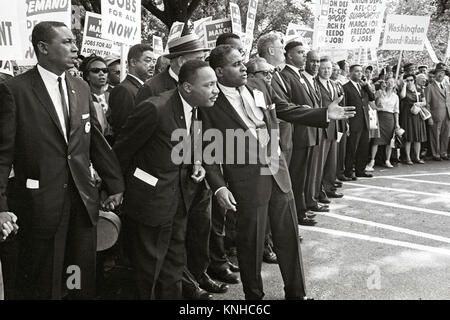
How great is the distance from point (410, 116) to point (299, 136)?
19.2 feet

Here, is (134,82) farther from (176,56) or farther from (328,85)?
(328,85)

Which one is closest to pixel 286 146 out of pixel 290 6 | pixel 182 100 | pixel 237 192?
pixel 237 192

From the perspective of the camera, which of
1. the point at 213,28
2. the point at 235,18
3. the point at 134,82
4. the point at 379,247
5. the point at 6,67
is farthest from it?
the point at 213,28

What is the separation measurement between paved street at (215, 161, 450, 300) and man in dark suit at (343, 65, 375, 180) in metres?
0.99

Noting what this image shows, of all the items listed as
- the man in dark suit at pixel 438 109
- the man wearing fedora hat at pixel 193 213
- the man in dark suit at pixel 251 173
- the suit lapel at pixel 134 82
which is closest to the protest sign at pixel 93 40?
the suit lapel at pixel 134 82

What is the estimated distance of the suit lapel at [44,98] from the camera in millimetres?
3179

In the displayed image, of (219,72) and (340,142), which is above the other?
(219,72)

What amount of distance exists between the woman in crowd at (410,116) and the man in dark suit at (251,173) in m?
8.17

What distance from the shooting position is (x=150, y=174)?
3572mm

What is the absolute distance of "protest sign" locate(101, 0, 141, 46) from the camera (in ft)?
18.8

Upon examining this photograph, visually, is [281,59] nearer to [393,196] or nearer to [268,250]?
[268,250]

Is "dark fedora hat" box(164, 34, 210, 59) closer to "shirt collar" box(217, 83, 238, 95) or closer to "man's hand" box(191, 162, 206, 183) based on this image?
"shirt collar" box(217, 83, 238, 95)

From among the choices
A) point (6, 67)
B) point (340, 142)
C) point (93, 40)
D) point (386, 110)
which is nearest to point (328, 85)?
point (340, 142)

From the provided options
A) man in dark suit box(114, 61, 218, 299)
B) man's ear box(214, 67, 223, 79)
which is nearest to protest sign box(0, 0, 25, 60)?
man in dark suit box(114, 61, 218, 299)
